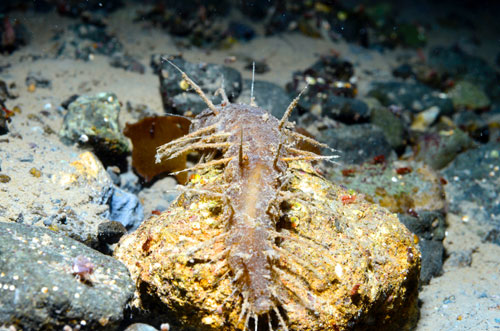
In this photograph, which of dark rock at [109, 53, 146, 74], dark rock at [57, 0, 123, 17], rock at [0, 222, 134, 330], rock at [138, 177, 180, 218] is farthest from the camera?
dark rock at [57, 0, 123, 17]

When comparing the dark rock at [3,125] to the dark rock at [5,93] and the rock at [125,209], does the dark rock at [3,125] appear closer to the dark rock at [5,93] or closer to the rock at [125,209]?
the dark rock at [5,93]

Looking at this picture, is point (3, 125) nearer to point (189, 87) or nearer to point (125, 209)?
point (125, 209)

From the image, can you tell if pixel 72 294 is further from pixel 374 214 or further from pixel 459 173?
pixel 459 173

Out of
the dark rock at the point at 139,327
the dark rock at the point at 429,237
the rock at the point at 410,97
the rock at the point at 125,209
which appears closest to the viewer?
the dark rock at the point at 139,327

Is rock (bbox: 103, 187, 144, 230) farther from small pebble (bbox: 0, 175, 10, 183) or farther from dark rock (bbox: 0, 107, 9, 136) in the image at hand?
dark rock (bbox: 0, 107, 9, 136)

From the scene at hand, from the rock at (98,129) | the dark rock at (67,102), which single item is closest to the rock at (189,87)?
the rock at (98,129)

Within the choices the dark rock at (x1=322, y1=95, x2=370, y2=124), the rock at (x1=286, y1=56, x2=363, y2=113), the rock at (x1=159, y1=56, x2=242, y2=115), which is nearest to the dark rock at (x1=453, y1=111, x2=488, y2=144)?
the rock at (x1=286, y1=56, x2=363, y2=113)
